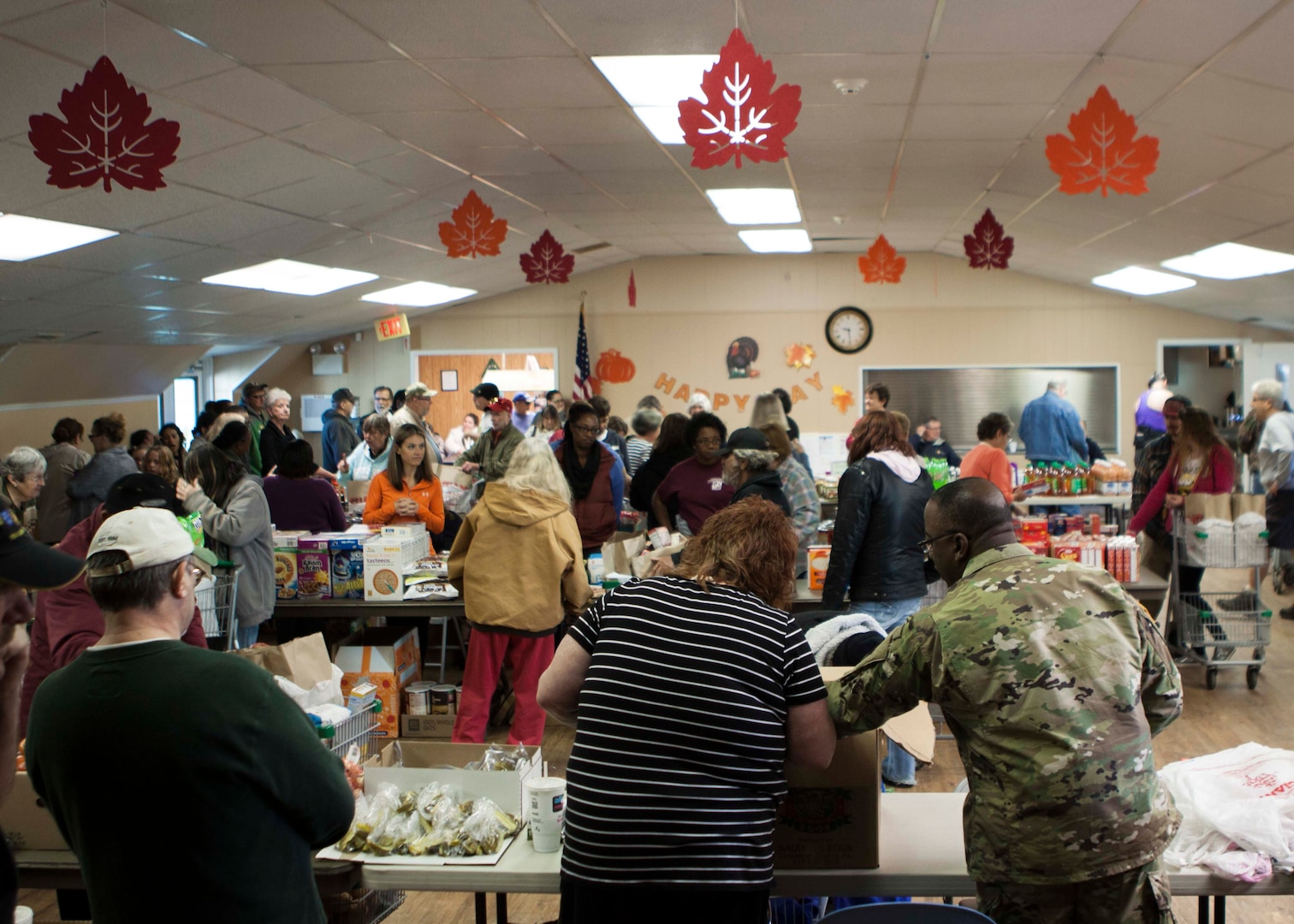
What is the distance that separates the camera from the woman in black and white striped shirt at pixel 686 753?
191cm

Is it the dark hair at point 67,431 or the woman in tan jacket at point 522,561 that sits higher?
the dark hair at point 67,431

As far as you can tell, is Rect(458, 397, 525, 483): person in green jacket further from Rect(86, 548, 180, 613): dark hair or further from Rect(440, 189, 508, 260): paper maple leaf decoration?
Rect(86, 548, 180, 613): dark hair

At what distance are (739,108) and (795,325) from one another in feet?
33.2

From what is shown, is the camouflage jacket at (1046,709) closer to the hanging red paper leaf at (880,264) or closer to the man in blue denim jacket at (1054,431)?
the hanging red paper leaf at (880,264)

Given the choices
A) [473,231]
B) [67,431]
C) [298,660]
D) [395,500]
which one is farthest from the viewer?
[67,431]

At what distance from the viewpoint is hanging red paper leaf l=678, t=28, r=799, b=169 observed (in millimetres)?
3402

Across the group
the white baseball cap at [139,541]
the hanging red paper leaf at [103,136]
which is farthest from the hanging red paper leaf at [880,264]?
the white baseball cap at [139,541]

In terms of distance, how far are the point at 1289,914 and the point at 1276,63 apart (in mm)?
3227

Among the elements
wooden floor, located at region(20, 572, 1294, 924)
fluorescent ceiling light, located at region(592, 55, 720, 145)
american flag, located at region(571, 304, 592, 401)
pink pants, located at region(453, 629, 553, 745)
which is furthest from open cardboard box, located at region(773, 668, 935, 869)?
american flag, located at region(571, 304, 592, 401)

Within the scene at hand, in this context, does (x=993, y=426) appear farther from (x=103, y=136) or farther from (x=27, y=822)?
(x=27, y=822)

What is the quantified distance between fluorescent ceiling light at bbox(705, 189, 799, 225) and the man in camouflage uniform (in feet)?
22.2

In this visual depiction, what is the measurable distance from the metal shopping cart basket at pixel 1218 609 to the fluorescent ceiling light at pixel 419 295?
820 cm

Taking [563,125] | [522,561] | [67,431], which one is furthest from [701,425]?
[67,431]

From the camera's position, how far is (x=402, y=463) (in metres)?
5.65
